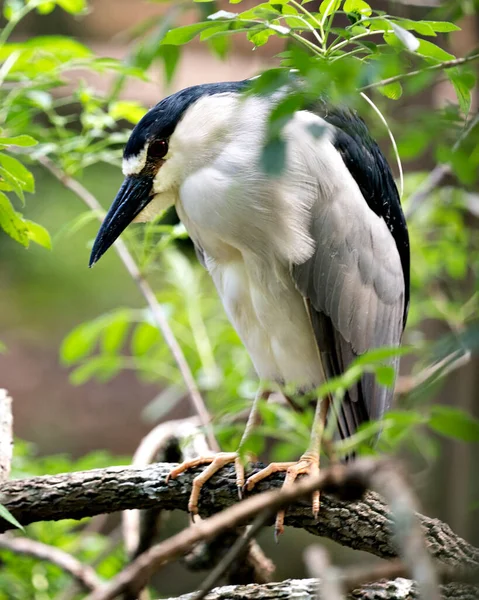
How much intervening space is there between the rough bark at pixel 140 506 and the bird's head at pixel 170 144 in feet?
1.37

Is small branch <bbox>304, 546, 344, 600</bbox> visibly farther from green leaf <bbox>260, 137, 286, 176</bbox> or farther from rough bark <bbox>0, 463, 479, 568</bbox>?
rough bark <bbox>0, 463, 479, 568</bbox>

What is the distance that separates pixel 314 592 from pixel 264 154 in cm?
66

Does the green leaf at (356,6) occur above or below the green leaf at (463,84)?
above

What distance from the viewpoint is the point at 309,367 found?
1502 millimetres

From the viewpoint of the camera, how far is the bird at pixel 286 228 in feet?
4.24

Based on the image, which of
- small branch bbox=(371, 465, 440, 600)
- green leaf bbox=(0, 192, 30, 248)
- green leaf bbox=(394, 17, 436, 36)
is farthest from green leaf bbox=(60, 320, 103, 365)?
small branch bbox=(371, 465, 440, 600)

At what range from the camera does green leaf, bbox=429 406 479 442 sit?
60 cm

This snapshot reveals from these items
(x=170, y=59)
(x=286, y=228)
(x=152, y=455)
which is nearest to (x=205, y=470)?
(x=286, y=228)

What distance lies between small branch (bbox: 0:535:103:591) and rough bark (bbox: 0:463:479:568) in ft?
1.73

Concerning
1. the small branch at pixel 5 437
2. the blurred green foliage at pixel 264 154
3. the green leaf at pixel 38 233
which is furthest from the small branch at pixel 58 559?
the green leaf at pixel 38 233

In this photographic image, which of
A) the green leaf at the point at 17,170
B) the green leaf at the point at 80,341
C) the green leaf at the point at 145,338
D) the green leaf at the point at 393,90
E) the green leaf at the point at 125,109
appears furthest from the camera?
the green leaf at the point at 145,338

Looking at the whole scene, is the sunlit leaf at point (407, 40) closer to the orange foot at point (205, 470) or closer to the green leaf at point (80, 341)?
the orange foot at point (205, 470)

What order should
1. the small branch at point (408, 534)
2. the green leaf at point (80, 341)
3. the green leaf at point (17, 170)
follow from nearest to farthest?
the small branch at point (408, 534) → the green leaf at point (17, 170) → the green leaf at point (80, 341)

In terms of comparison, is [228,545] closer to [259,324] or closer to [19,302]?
[259,324]
